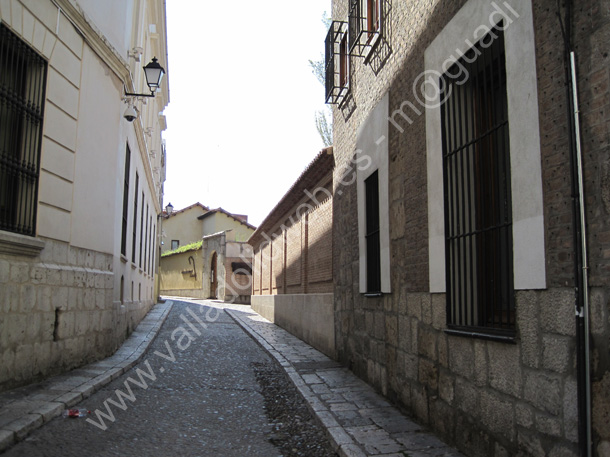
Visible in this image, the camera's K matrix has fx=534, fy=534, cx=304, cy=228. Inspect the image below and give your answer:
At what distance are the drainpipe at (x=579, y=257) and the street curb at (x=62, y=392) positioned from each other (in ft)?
12.8

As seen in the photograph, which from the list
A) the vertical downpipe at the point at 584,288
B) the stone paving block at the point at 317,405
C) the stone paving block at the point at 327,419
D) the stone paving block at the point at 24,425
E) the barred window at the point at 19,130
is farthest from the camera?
the barred window at the point at 19,130

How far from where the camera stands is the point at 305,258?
11.8 meters

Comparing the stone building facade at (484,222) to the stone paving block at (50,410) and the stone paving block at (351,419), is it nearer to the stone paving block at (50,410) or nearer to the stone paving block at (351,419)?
the stone paving block at (351,419)

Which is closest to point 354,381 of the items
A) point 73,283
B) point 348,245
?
point 348,245

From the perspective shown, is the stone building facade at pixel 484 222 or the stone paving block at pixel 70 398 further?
the stone paving block at pixel 70 398

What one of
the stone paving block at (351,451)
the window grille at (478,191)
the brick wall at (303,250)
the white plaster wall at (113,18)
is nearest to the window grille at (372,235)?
the window grille at (478,191)

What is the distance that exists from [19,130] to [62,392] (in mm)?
2907

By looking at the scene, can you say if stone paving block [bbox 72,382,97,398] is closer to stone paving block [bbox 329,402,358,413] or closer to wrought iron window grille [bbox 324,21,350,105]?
stone paving block [bbox 329,402,358,413]

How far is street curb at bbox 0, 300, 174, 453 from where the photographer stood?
169 inches

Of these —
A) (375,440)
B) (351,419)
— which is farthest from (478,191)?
(351,419)

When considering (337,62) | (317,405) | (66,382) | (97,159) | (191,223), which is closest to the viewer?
(317,405)

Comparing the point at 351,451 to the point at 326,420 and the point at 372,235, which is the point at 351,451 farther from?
the point at 372,235

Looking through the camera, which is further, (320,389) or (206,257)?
(206,257)

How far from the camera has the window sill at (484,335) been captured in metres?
3.45
